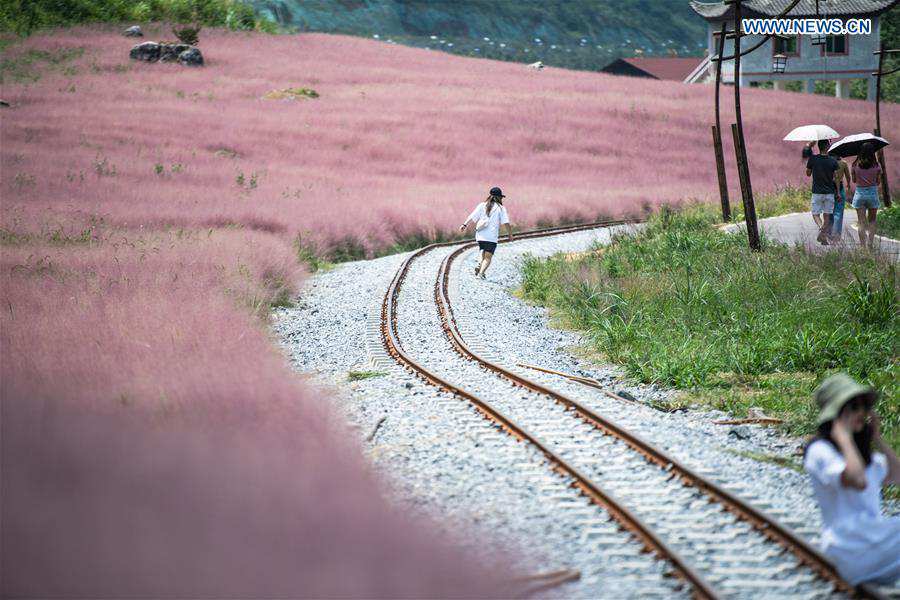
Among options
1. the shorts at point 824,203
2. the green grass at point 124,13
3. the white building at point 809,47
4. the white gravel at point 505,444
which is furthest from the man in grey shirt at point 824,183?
the white building at point 809,47

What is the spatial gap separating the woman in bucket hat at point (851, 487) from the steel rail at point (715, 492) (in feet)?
0.28

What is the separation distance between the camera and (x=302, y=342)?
12391mm

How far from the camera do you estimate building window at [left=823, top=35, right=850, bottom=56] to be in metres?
56.4

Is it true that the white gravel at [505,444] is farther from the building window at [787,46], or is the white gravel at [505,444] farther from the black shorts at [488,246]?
the building window at [787,46]

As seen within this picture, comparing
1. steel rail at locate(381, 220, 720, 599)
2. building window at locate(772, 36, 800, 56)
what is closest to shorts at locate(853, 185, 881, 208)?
steel rail at locate(381, 220, 720, 599)

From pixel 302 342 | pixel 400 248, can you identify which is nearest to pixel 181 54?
pixel 400 248

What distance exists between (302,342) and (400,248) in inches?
491

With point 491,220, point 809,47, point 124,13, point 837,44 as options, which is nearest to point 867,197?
point 491,220

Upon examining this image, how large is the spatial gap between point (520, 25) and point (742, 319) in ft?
373

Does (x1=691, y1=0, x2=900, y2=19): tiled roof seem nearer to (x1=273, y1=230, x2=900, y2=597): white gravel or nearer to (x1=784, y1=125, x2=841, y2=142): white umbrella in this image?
(x1=784, y1=125, x2=841, y2=142): white umbrella

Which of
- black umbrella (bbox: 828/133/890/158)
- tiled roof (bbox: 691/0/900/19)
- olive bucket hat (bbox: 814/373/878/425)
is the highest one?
tiled roof (bbox: 691/0/900/19)

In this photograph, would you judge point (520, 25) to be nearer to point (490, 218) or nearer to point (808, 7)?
point (808, 7)

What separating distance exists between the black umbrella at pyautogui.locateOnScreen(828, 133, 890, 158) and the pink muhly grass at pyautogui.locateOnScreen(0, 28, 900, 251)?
11997 millimetres

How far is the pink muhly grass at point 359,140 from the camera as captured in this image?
25141 mm
